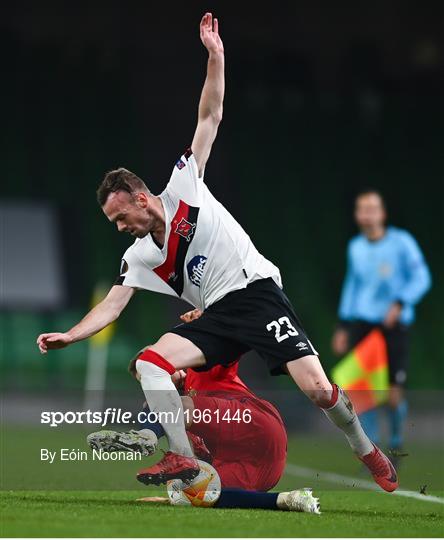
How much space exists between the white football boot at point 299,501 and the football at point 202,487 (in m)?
0.31

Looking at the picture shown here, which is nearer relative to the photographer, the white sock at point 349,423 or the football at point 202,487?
the football at point 202,487

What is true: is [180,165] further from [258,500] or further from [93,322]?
[258,500]

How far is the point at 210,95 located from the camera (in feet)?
21.2

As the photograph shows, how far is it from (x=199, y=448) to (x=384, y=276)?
158 inches

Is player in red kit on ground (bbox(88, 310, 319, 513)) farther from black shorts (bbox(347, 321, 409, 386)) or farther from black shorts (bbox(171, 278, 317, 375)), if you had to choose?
black shorts (bbox(347, 321, 409, 386))

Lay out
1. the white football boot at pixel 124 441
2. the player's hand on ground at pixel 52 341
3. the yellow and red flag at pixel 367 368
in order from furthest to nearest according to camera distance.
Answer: the yellow and red flag at pixel 367 368, the player's hand on ground at pixel 52 341, the white football boot at pixel 124 441

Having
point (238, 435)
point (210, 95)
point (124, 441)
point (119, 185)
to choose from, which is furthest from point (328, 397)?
point (210, 95)

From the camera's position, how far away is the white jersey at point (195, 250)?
20.9 ft

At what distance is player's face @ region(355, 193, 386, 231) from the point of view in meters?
9.73

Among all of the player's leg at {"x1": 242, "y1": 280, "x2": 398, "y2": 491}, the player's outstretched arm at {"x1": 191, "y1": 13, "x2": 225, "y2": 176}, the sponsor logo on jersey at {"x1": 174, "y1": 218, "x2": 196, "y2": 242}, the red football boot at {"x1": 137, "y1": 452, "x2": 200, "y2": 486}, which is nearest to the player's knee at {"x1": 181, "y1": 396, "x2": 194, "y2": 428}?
the red football boot at {"x1": 137, "y1": 452, "x2": 200, "y2": 486}

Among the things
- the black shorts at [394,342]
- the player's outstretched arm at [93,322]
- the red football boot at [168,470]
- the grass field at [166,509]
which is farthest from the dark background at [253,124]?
the red football boot at [168,470]

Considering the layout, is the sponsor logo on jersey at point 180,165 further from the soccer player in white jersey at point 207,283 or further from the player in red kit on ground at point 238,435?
the player in red kit on ground at point 238,435

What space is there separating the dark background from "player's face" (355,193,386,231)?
7.51 meters

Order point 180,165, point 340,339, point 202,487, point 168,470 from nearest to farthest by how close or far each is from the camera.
A: point 168,470
point 202,487
point 180,165
point 340,339
